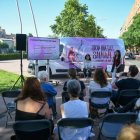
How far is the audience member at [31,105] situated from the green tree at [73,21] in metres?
32.2

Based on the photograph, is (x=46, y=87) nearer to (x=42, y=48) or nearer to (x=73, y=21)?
(x=42, y=48)

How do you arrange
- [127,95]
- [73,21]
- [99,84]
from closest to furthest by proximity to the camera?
[127,95]
[99,84]
[73,21]

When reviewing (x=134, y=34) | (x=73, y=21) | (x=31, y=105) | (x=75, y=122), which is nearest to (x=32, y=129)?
(x=31, y=105)

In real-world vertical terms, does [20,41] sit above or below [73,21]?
below

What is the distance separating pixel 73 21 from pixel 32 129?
114ft

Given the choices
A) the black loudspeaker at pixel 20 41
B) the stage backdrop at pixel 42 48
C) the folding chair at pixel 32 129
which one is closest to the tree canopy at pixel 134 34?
the stage backdrop at pixel 42 48

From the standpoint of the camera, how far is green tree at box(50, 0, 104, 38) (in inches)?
1352

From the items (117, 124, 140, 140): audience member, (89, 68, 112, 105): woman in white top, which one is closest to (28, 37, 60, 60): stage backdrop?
(89, 68, 112, 105): woman in white top

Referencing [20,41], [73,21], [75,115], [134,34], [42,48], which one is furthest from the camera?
[134,34]

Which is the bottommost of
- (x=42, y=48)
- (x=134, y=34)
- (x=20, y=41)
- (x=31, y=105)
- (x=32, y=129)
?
(x=32, y=129)

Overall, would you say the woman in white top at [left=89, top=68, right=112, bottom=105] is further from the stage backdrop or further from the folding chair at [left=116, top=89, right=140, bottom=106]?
the stage backdrop

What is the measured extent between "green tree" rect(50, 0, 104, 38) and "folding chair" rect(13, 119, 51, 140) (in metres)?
32.6

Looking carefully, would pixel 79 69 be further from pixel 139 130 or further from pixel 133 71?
pixel 139 130

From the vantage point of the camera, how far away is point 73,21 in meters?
35.4
